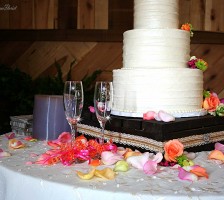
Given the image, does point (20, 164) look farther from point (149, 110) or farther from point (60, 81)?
point (60, 81)

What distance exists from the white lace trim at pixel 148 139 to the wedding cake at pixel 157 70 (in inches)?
4.4

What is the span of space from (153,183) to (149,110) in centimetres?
52

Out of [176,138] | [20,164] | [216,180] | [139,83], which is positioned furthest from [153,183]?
[139,83]

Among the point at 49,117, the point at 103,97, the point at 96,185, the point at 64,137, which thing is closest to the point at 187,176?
the point at 96,185

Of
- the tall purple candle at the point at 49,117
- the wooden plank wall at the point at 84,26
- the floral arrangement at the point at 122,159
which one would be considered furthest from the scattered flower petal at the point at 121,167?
the wooden plank wall at the point at 84,26

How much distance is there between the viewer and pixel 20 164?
1.13m

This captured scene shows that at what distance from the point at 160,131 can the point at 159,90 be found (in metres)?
0.27

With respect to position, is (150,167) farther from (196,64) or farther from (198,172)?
(196,64)

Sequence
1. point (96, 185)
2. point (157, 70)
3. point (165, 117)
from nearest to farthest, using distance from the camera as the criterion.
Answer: point (96, 185)
point (165, 117)
point (157, 70)

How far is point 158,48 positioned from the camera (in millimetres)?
1496

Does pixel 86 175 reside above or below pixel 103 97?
below

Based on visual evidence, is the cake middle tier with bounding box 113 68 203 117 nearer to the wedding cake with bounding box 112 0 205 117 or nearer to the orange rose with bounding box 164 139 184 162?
the wedding cake with bounding box 112 0 205 117

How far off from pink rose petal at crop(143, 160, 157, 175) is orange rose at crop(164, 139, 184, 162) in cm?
9

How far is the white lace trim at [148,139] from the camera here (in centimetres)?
123
